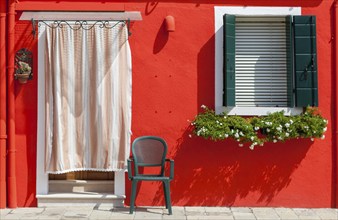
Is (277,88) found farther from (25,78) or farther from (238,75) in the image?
(25,78)

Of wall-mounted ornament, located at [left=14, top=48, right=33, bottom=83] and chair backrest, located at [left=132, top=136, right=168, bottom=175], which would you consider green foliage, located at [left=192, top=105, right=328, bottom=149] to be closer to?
chair backrest, located at [left=132, top=136, right=168, bottom=175]

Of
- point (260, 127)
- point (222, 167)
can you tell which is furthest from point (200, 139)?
point (260, 127)

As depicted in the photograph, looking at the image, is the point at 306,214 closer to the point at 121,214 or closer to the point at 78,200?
the point at 121,214

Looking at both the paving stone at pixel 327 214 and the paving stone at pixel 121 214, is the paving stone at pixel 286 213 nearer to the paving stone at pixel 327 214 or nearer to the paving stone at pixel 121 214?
the paving stone at pixel 327 214

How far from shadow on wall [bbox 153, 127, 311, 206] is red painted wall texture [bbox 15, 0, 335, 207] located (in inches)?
0.6

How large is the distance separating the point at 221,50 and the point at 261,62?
661mm

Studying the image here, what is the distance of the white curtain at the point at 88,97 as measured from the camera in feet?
25.5

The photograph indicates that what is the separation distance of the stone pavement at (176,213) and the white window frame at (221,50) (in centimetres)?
144

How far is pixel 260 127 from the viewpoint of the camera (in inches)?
302

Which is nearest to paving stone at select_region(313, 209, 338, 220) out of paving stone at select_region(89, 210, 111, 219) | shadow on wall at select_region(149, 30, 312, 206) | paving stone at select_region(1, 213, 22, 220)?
shadow on wall at select_region(149, 30, 312, 206)

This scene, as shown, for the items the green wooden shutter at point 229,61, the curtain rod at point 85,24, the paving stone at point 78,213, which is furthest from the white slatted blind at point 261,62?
the paving stone at point 78,213

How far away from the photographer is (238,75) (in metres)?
8.04

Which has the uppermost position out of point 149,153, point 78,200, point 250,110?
point 250,110

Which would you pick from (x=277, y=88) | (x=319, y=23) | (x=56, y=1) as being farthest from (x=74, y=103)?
(x=319, y=23)
